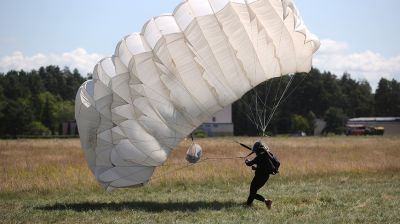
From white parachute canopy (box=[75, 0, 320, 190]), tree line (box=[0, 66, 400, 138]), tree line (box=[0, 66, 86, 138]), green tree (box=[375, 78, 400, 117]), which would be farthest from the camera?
green tree (box=[375, 78, 400, 117])

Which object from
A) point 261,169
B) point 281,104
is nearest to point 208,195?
point 261,169

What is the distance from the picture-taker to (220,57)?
11555 mm

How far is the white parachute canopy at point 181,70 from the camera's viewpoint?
445 inches

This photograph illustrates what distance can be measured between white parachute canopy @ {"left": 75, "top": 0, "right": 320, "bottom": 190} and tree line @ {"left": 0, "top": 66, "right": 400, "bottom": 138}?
6299cm

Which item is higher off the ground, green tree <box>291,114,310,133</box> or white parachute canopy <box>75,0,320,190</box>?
white parachute canopy <box>75,0,320,190</box>

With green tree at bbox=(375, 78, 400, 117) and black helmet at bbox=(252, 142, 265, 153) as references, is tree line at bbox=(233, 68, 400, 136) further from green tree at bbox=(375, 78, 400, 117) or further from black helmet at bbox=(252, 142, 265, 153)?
black helmet at bbox=(252, 142, 265, 153)

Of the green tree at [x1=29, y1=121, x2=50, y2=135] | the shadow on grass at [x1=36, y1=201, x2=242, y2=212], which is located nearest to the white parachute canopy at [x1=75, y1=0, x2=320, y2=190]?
the shadow on grass at [x1=36, y1=201, x2=242, y2=212]

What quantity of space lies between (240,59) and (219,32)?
0.76 metres

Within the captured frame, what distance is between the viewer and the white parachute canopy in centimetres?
1130

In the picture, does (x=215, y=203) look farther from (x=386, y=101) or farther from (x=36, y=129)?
(x=386, y=101)

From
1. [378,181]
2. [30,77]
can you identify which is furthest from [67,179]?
[30,77]

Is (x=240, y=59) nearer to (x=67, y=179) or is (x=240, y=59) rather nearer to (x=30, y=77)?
(x=67, y=179)

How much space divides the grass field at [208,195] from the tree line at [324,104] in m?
59.7

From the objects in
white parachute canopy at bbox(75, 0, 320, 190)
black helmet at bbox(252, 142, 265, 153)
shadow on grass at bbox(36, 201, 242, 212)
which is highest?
white parachute canopy at bbox(75, 0, 320, 190)
